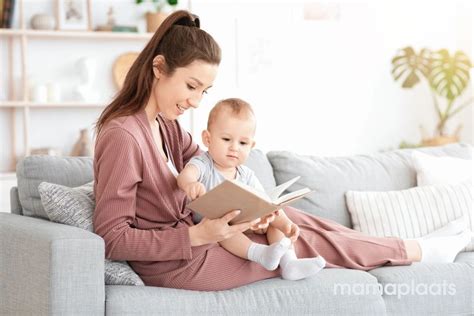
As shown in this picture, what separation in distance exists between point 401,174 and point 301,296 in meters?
1.23

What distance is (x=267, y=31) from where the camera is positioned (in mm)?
5816

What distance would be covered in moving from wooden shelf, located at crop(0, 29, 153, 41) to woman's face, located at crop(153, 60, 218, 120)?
2767mm

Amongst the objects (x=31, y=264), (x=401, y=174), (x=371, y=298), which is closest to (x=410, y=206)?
(x=401, y=174)

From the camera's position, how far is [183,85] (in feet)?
8.37

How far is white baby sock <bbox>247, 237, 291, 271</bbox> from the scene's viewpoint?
255 centimetres

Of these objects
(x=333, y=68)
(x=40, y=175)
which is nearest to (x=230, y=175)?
(x=40, y=175)

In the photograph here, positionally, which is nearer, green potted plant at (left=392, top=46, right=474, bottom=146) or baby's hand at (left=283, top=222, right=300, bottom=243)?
baby's hand at (left=283, top=222, right=300, bottom=243)

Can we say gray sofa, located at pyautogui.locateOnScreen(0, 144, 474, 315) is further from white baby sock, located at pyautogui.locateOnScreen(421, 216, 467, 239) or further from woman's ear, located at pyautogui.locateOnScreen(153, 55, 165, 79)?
woman's ear, located at pyautogui.locateOnScreen(153, 55, 165, 79)

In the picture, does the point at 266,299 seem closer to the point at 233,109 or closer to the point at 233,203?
the point at 233,203

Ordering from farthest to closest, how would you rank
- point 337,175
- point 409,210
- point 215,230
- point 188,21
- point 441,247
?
point 337,175, point 409,210, point 441,247, point 188,21, point 215,230

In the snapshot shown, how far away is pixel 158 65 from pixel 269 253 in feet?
2.25

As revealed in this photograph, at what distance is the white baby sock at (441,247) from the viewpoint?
119 inches

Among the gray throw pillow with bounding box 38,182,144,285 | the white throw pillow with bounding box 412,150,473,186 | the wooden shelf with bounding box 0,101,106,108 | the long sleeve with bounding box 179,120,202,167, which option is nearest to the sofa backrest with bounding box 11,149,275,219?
the gray throw pillow with bounding box 38,182,144,285

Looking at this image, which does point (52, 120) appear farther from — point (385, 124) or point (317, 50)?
point (385, 124)
